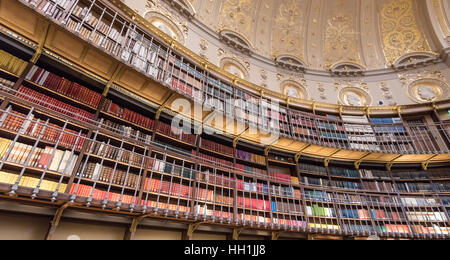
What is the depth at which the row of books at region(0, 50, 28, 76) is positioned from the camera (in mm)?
2682

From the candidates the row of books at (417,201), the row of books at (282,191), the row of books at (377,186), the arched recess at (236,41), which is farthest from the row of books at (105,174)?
the row of books at (417,201)

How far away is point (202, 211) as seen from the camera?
3.56 metres

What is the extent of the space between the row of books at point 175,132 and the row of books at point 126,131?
316 mm

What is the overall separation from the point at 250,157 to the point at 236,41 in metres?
4.52

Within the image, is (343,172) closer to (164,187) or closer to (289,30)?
(164,187)

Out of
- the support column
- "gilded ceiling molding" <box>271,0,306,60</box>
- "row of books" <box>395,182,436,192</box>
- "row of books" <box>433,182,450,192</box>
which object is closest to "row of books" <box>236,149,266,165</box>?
the support column

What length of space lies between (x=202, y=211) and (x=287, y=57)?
7210 mm

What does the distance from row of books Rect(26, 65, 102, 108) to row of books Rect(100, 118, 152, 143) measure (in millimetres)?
360

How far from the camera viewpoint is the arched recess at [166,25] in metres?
5.41

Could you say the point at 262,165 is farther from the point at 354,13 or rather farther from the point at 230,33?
the point at 354,13

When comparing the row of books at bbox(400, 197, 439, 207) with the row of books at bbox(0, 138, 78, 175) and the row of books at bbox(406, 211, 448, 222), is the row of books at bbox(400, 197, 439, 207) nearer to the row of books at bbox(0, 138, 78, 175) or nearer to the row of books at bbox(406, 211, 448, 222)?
the row of books at bbox(406, 211, 448, 222)

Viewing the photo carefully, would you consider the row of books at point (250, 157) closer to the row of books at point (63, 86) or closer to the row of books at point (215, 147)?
the row of books at point (215, 147)

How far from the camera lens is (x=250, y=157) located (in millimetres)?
4988
